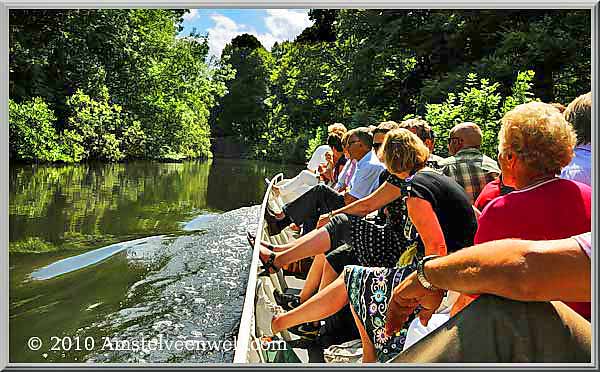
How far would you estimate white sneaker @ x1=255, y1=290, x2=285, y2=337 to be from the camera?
212 centimetres

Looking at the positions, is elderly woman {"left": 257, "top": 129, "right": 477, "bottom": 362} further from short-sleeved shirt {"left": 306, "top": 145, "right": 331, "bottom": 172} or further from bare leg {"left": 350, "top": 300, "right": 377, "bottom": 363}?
short-sleeved shirt {"left": 306, "top": 145, "right": 331, "bottom": 172}

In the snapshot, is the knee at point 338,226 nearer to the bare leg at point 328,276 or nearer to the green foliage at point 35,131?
the bare leg at point 328,276

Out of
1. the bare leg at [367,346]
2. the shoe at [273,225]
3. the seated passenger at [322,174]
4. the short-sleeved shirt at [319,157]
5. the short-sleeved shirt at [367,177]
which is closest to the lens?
the bare leg at [367,346]

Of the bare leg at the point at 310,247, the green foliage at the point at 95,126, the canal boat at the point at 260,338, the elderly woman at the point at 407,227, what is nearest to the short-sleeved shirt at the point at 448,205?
the elderly woman at the point at 407,227

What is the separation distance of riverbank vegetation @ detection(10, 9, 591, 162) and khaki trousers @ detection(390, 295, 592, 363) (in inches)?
196

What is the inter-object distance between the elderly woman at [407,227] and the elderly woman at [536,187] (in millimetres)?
333

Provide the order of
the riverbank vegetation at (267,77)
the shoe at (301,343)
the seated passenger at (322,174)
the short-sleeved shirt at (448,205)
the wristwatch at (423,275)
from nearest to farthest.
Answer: the wristwatch at (423,275) → the short-sleeved shirt at (448,205) → the shoe at (301,343) → the seated passenger at (322,174) → the riverbank vegetation at (267,77)

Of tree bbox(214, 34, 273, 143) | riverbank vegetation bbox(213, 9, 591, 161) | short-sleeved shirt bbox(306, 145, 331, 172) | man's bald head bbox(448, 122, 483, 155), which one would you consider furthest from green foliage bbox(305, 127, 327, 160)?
man's bald head bbox(448, 122, 483, 155)

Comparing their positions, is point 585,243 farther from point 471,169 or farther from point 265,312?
point 471,169

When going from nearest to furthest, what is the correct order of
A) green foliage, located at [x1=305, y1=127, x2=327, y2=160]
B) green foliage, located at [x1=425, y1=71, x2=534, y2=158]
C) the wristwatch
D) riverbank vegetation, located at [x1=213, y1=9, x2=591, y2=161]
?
the wristwatch
green foliage, located at [x1=425, y1=71, x2=534, y2=158]
riverbank vegetation, located at [x1=213, y1=9, x2=591, y2=161]
green foliage, located at [x1=305, y1=127, x2=327, y2=160]

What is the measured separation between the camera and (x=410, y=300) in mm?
1187

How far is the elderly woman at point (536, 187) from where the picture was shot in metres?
1.19

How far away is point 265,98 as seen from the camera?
11.4 m

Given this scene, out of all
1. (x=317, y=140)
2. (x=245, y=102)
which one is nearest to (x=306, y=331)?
(x=317, y=140)
